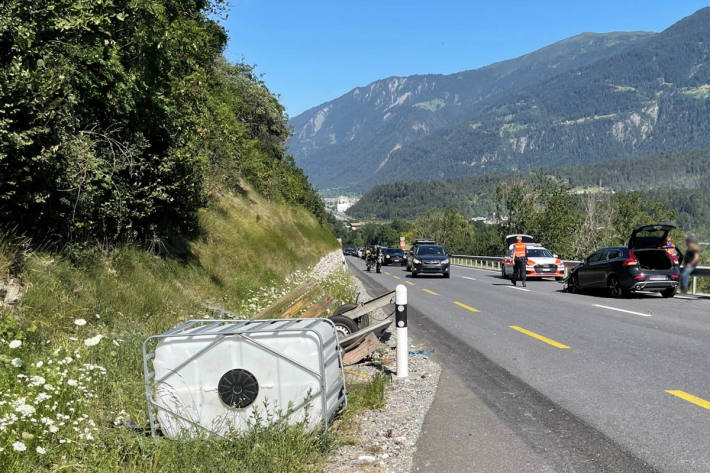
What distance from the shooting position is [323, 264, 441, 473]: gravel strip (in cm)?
445

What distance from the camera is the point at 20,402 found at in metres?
4.20

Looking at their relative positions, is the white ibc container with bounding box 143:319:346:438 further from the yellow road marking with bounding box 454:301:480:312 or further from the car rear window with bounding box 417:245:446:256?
the car rear window with bounding box 417:245:446:256

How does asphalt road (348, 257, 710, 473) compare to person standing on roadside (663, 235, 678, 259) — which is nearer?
asphalt road (348, 257, 710, 473)

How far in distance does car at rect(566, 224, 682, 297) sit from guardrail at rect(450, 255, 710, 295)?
124cm

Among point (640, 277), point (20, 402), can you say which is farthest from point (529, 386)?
point (640, 277)

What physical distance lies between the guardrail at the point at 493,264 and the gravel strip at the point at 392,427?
13932 millimetres

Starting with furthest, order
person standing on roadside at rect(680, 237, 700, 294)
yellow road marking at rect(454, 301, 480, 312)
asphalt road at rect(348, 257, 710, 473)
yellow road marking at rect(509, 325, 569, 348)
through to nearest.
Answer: yellow road marking at rect(454, 301, 480, 312) → yellow road marking at rect(509, 325, 569, 348) → person standing on roadside at rect(680, 237, 700, 294) → asphalt road at rect(348, 257, 710, 473)

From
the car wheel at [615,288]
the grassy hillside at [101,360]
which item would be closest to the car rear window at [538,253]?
the car wheel at [615,288]

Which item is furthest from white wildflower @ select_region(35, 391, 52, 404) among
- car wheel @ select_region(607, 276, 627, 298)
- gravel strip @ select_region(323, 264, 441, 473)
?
car wheel @ select_region(607, 276, 627, 298)

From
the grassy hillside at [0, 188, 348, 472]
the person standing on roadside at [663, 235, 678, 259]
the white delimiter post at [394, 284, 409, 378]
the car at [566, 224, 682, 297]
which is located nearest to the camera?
the grassy hillside at [0, 188, 348, 472]

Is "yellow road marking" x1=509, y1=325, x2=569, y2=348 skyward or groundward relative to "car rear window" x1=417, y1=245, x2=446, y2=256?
groundward

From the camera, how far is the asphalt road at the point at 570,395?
4.46 meters

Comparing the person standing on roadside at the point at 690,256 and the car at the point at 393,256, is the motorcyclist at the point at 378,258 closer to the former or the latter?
the car at the point at 393,256

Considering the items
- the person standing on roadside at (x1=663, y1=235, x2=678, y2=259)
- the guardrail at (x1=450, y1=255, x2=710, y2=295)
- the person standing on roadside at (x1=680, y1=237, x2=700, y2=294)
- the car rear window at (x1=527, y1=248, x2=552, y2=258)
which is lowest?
the guardrail at (x1=450, y1=255, x2=710, y2=295)
